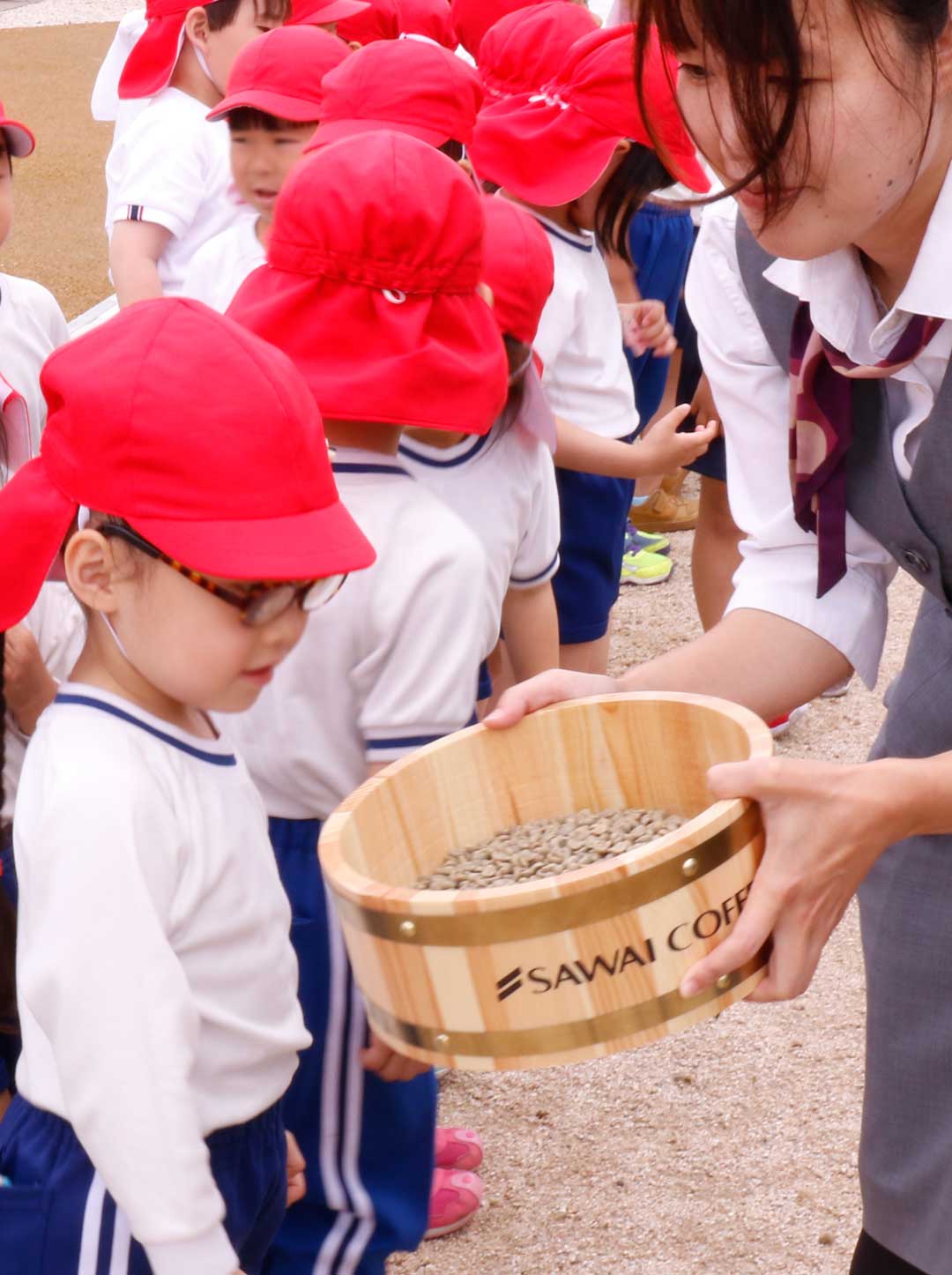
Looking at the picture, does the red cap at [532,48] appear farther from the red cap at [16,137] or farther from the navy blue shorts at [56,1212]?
the navy blue shorts at [56,1212]

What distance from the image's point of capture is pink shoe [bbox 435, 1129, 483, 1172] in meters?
2.64

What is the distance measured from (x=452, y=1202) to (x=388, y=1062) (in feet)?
2.47

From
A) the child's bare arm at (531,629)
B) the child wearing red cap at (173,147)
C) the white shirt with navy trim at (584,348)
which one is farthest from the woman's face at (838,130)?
the child wearing red cap at (173,147)

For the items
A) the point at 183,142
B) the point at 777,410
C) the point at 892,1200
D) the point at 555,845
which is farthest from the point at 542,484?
the point at 183,142

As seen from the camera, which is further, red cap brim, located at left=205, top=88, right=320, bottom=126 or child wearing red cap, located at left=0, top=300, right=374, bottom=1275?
red cap brim, located at left=205, top=88, right=320, bottom=126

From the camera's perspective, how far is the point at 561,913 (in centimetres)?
127

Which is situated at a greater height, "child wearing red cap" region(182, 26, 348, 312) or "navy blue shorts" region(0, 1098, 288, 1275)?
"child wearing red cap" region(182, 26, 348, 312)

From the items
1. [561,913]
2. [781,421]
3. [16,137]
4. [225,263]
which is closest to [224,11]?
[225,263]

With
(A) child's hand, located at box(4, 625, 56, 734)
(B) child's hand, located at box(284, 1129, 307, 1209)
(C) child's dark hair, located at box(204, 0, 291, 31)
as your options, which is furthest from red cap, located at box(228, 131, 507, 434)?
(C) child's dark hair, located at box(204, 0, 291, 31)

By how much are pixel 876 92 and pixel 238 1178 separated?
1.21m

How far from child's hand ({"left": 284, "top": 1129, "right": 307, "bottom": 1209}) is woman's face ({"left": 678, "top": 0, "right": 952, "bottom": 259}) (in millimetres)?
1117

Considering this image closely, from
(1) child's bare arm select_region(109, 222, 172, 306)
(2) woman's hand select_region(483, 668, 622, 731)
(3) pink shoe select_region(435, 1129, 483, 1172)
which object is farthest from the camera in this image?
(1) child's bare arm select_region(109, 222, 172, 306)

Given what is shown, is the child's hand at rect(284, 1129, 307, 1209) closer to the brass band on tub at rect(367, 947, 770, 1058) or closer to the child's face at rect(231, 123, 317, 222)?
the brass band on tub at rect(367, 947, 770, 1058)

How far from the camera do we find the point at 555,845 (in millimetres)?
1650
